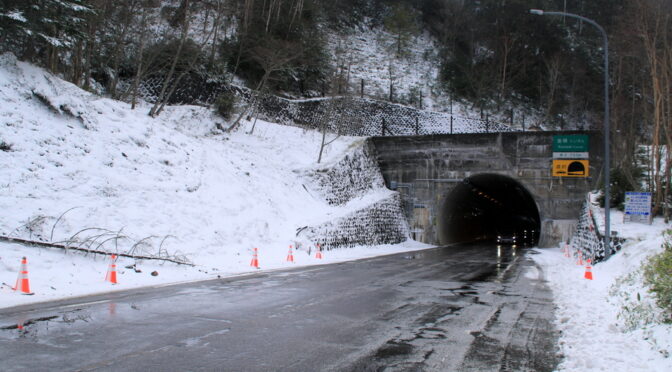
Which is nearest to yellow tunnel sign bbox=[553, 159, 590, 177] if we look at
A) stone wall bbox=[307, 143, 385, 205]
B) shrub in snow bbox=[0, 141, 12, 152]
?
stone wall bbox=[307, 143, 385, 205]

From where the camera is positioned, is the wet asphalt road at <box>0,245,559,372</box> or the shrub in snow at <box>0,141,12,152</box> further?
the shrub in snow at <box>0,141,12,152</box>

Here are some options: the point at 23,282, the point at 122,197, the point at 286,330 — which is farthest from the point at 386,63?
the point at 286,330

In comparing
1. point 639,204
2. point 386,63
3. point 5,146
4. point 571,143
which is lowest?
point 639,204

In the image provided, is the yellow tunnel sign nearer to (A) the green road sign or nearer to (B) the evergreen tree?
(A) the green road sign

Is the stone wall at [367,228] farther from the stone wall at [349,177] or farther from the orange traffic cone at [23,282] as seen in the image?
the orange traffic cone at [23,282]

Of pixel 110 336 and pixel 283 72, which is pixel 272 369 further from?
pixel 283 72

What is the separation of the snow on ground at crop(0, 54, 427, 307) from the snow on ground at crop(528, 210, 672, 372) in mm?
9064

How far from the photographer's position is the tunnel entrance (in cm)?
3609

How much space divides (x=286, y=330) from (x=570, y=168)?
1102 inches

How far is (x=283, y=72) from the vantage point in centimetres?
3728

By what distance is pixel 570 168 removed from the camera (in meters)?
30.3

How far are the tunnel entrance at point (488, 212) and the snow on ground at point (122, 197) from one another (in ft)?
40.3

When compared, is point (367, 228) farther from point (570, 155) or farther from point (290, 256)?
point (570, 155)

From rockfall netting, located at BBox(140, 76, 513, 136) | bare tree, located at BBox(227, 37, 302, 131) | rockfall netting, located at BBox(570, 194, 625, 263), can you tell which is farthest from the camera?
rockfall netting, located at BBox(140, 76, 513, 136)
